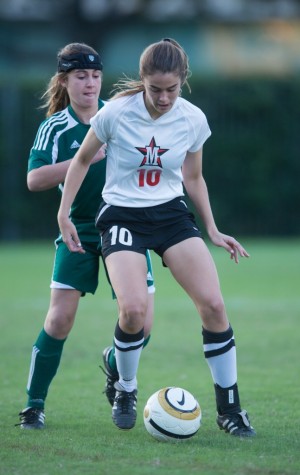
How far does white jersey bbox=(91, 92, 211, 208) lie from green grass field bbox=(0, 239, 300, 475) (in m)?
1.40

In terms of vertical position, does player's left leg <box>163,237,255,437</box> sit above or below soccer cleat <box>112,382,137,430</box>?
above

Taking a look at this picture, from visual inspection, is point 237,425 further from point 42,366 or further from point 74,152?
point 74,152

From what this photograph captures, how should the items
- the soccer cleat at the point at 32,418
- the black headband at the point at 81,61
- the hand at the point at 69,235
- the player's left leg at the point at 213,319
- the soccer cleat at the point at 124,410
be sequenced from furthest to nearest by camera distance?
1. the black headband at the point at 81,61
2. the soccer cleat at the point at 32,418
3. the soccer cleat at the point at 124,410
4. the hand at the point at 69,235
5. the player's left leg at the point at 213,319

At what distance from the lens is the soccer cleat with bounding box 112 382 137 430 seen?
6.31 m

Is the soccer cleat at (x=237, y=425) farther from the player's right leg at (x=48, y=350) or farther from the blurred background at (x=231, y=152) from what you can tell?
the blurred background at (x=231, y=152)

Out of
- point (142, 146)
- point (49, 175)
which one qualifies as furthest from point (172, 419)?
point (49, 175)

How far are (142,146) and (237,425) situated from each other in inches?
65.7

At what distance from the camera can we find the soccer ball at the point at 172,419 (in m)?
6.04

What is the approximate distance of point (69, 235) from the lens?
6.22 meters

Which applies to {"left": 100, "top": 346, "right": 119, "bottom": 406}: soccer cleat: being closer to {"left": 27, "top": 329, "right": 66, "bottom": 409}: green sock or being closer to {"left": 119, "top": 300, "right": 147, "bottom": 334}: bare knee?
{"left": 27, "top": 329, "right": 66, "bottom": 409}: green sock

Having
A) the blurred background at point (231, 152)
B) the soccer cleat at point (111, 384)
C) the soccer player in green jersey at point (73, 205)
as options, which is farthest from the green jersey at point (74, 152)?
the blurred background at point (231, 152)

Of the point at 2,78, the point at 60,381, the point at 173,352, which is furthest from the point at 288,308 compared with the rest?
the point at 2,78

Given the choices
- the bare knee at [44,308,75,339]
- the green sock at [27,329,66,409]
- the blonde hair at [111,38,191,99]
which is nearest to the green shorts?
the bare knee at [44,308,75,339]

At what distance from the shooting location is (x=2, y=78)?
23.9 metres
